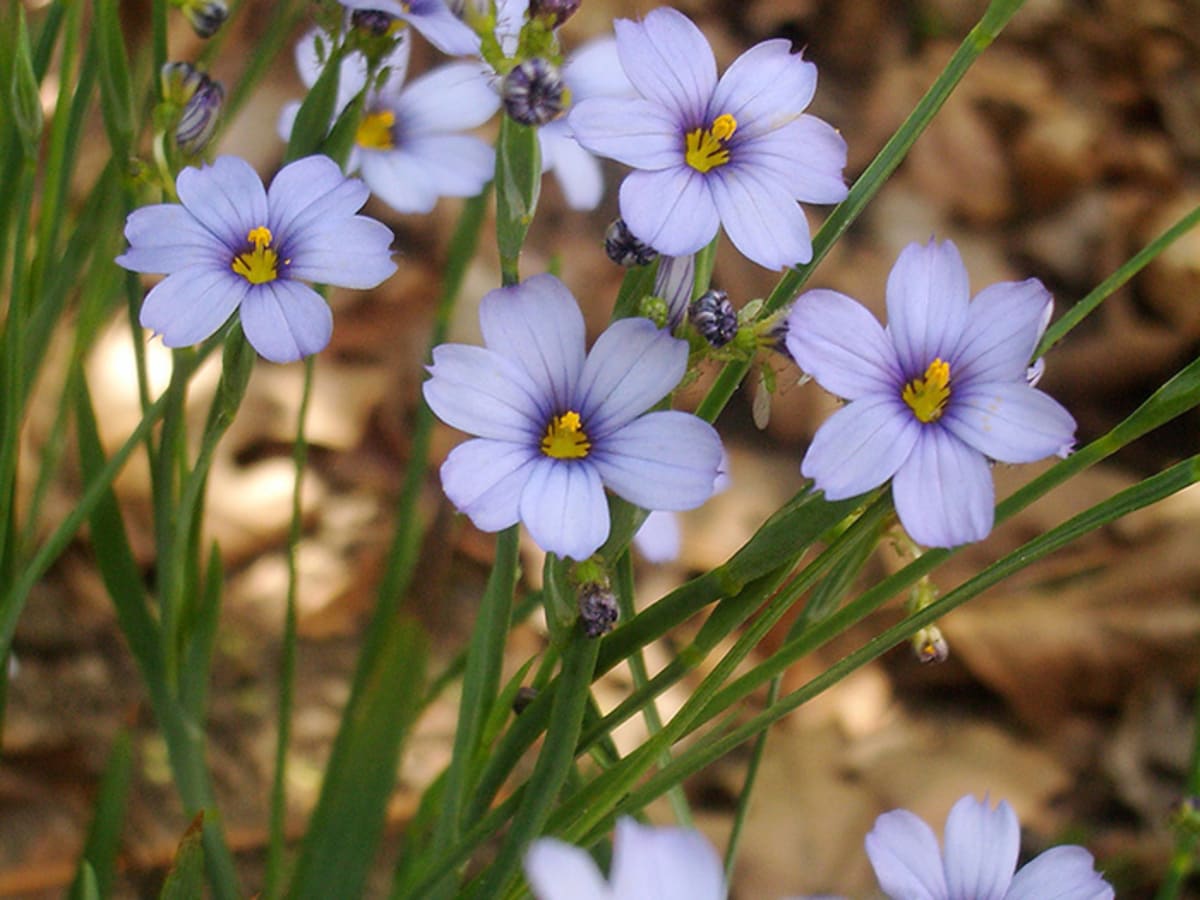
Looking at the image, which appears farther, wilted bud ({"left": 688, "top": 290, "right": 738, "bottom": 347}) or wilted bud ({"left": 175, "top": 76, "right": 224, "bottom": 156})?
wilted bud ({"left": 175, "top": 76, "right": 224, "bottom": 156})

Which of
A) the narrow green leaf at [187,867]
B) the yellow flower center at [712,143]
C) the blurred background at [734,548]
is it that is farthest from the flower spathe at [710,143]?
the blurred background at [734,548]

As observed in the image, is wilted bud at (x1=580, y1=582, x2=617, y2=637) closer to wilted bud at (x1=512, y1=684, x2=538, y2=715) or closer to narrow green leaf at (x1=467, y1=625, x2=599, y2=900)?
narrow green leaf at (x1=467, y1=625, x2=599, y2=900)

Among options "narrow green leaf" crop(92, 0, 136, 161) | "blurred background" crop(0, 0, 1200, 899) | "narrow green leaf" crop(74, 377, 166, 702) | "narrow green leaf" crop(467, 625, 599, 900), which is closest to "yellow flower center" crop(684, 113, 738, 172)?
"narrow green leaf" crop(467, 625, 599, 900)

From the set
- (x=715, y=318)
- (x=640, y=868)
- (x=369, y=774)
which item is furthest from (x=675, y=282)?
(x=369, y=774)

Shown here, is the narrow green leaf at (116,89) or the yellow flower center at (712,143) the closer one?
the yellow flower center at (712,143)

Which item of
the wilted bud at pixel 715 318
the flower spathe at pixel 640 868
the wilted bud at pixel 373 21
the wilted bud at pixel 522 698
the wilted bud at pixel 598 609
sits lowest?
the flower spathe at pixel 640 868

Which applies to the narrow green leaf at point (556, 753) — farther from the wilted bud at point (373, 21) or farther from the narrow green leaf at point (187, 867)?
the wilted bud at point (373, 21)
